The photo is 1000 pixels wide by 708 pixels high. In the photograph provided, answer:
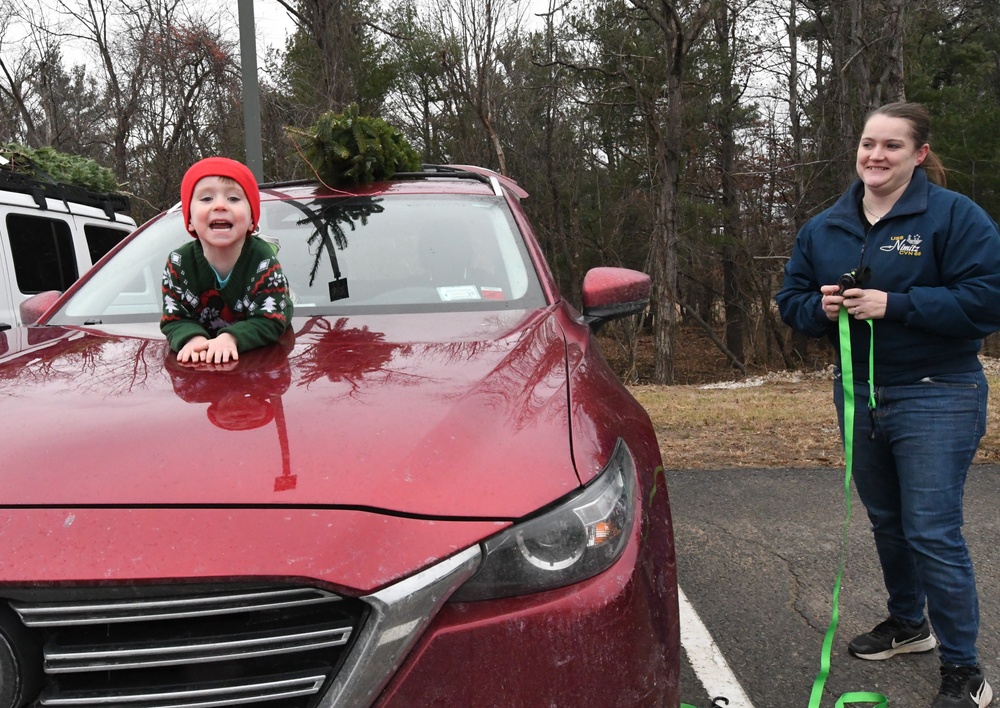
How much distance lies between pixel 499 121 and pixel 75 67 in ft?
44.8

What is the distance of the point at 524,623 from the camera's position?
1.36m

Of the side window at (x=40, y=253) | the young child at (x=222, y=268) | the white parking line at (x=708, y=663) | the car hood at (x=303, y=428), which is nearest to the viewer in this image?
the car hood at (x=303, y=428)

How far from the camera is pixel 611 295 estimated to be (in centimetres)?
290

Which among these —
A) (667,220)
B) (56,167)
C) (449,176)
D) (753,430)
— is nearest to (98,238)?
(56,167)

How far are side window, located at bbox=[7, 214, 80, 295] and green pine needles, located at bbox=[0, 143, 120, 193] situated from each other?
0.70m

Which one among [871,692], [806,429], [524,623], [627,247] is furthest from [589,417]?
[627,247]

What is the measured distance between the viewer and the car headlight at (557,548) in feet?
4.55

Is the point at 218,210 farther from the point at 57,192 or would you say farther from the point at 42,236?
the point at 57,192

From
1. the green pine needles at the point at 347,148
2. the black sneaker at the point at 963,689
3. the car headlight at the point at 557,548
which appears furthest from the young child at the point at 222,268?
the black sneaker at the point at 963,689

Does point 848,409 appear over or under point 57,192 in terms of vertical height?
under

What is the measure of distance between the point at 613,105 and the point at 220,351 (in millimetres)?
14151

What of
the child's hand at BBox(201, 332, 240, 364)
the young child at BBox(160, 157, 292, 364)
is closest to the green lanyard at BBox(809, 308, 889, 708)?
the young child at BBox(160, 157, 292, 364)

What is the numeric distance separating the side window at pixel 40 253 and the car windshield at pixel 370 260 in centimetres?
417

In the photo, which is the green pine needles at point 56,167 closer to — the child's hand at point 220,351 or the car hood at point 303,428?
the child's hand at point 220,351
